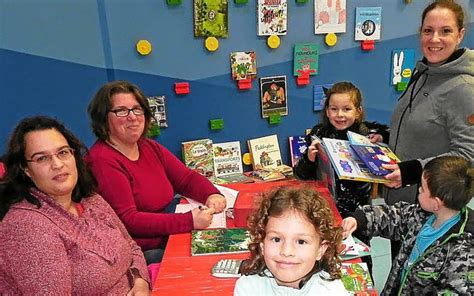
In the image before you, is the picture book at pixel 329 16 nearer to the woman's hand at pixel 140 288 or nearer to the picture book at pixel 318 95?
the picture book at pixel 318 95

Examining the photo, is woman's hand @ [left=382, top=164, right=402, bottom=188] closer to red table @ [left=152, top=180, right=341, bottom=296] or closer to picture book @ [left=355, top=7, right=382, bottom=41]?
red table @ [left=152, top=180, right=341, bottom=296]

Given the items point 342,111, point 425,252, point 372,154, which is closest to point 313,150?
point 342,111

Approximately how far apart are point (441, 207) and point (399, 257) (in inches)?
10.5

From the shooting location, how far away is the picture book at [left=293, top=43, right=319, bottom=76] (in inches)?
118

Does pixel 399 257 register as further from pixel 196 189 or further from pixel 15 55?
pixel 15 55

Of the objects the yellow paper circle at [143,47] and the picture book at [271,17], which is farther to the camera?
the picture book at [271,17]

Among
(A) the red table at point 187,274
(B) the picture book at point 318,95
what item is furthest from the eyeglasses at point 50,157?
(B) the picture book at point 318,95

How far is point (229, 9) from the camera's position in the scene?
9.22 ft

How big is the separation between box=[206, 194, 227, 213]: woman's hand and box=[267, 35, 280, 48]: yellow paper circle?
1.24 m

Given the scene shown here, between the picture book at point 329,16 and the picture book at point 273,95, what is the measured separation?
1.36ft

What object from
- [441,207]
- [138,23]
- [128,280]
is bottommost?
[128,280]

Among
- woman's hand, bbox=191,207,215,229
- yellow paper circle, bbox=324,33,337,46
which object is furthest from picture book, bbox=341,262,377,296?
yellow paper circle, bbox=324,33,337,46

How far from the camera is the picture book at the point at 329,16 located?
9.78 feet

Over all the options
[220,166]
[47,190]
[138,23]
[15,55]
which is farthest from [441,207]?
[15,55]
